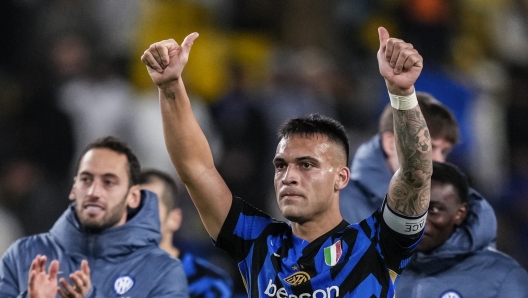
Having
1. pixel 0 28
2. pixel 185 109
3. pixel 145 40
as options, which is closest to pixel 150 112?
pixel 145 40

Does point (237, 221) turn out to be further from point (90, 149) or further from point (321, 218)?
point (90, 149)

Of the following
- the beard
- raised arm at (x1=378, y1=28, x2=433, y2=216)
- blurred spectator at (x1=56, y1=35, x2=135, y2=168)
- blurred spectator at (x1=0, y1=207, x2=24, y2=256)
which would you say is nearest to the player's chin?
raised arm at (x1=378, y1=28, x2=433, y2=216)

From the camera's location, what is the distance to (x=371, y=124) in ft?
33.5

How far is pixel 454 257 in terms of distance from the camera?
220 inches

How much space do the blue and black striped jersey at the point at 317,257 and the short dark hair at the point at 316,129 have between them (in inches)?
15.2

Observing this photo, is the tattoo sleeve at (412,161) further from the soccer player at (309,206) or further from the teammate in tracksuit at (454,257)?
the teammate in tracksuit at (454,257)

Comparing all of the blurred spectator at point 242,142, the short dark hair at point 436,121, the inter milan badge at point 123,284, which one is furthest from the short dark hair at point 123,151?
the blurred spectator at point 242,142

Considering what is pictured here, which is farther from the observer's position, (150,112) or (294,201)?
(150,112)

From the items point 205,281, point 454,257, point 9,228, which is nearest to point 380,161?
point 454,257

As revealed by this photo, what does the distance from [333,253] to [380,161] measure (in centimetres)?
143

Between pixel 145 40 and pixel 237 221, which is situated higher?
pixel 145 40

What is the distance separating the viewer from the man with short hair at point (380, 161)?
5871mm

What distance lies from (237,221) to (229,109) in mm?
4933

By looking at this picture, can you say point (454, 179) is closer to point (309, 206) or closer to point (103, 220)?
point (309, 206)
